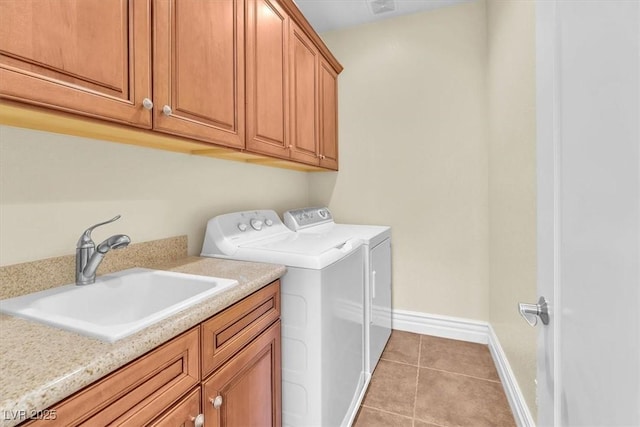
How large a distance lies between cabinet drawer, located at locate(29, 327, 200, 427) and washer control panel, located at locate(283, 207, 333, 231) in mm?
1316

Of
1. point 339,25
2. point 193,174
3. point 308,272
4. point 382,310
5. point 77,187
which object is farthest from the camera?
point 339,25

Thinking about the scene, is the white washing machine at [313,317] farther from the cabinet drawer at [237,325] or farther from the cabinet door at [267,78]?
the cabinet door at [267,78]

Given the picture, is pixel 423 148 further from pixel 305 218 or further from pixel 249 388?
pixel 249 388

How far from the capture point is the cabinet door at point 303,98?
6.10ft

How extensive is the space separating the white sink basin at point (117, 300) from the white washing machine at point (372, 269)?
1.03 metres

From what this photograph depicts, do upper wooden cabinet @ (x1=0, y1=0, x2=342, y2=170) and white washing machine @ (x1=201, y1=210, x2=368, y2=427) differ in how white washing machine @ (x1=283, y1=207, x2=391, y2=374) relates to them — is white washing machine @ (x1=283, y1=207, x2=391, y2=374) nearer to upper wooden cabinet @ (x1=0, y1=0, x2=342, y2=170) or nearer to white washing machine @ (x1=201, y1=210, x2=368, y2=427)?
white washing machine @ (x1=201, y1=210, x2=368, y2=427)

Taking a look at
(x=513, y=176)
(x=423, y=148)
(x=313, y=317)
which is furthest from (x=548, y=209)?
(x=423, y=148)

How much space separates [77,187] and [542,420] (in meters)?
1.59

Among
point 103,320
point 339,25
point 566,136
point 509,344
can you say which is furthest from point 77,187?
point 339,25

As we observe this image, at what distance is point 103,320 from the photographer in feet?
3.22

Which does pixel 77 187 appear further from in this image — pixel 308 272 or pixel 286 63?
pixel 286 63

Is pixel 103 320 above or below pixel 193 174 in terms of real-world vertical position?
below

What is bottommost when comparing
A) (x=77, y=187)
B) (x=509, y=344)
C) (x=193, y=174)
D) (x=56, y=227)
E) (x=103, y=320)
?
(x=509, y=344)

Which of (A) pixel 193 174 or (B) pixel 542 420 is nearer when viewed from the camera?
(B) pixel 542 420
